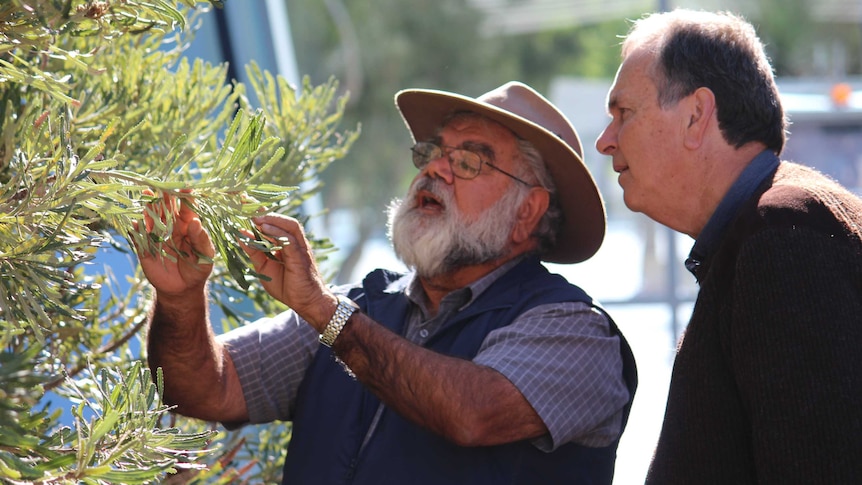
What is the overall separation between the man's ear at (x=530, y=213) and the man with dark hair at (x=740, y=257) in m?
0.70

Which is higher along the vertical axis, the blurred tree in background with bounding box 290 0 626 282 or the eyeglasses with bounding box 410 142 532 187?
the eyeglasses with bounding box 410 142 532 187

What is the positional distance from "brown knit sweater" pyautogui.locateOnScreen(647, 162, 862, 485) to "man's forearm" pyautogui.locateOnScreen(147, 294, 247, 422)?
1.09m

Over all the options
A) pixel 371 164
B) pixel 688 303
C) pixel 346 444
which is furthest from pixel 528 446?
pixel 371 164

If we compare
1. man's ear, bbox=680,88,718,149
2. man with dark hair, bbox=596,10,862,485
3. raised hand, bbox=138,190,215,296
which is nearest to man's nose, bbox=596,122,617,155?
man with dark hair, bbox=596,10,862,485

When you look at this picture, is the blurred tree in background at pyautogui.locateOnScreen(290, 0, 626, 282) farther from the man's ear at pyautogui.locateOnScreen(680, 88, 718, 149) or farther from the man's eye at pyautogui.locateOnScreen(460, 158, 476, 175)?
the man's ear at pyautogui.locateOnScreen(680, 88, 718, 149)

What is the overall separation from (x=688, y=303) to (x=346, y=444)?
338 inches

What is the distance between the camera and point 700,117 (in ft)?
7.12

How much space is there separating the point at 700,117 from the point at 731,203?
21cm

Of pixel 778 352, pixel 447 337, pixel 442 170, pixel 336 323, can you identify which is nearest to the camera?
pixel 778 352

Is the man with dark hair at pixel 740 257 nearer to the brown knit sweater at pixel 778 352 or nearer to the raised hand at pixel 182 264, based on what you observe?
the brown knit sweater at pixel 778 352

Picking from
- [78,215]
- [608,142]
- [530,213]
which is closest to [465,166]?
[530,213]

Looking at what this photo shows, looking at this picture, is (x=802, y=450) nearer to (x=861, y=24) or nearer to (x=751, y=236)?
(x=751, y=236)

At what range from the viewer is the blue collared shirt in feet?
6.77

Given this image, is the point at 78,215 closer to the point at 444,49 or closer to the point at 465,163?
the point at 465,163
